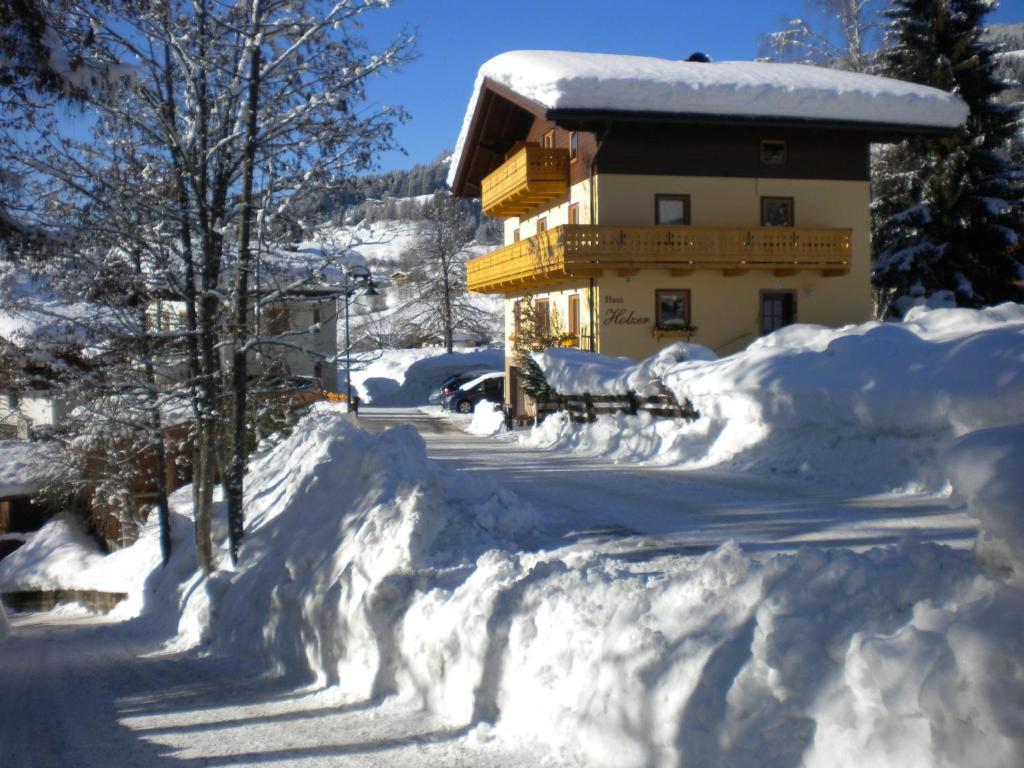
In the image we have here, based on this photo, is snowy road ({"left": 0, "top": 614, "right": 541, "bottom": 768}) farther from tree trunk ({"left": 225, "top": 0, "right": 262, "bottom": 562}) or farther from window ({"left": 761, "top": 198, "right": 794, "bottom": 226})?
window ({"left": 761, "top": 198, "right": 794, "bottom": 226})

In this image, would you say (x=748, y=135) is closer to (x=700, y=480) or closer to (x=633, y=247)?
(x=633, y=247)

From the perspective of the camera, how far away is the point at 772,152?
29547 millimetres

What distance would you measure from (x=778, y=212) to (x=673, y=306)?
15.2 ft

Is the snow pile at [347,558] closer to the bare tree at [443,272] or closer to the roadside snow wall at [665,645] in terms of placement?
the roadside snow wall at [665,645]

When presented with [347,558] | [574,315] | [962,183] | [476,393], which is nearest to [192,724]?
[347,558]

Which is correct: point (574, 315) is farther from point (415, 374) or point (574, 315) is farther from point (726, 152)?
point (415, 374)

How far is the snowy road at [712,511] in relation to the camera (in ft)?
31.1

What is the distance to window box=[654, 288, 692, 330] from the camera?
1122 inches

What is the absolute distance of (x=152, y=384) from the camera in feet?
45.5

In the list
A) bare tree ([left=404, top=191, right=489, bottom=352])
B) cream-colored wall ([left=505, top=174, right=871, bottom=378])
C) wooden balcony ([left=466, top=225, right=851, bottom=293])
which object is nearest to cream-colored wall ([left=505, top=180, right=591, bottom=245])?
cream-colored wall ([left=505, top=174, right=871, bottom=378])

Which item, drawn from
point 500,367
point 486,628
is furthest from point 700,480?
point 500,367

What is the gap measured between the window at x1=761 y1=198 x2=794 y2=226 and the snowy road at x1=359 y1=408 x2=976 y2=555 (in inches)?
630

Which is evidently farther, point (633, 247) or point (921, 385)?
point (633, 247)

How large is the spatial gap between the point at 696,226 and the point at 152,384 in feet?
57.4
